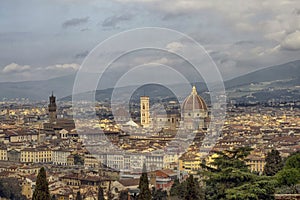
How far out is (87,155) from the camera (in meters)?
27.8

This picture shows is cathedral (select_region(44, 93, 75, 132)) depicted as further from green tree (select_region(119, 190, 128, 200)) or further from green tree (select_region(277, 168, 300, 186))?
green tree (select_region(277, 168, 300, 186))

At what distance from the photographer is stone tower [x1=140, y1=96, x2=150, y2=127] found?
30.3 meters

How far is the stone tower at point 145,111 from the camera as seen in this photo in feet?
99.3

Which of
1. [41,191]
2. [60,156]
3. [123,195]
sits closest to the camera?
[41,191]

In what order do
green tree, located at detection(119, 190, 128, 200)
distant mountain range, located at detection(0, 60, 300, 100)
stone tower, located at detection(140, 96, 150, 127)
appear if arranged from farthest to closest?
distant mountain range, located at detection(0, 60, 300, 100) → stone tower, located at detection(140, 96, 150, 127) → green tree, located at detection(119, 190, 128, 200)

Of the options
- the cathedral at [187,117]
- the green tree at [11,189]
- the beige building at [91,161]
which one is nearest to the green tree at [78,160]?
the beige building at [91,161]

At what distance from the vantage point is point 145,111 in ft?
104

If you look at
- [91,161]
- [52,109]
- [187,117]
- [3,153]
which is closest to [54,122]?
[52,109]

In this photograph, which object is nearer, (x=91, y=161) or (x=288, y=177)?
(x=288, y=177)

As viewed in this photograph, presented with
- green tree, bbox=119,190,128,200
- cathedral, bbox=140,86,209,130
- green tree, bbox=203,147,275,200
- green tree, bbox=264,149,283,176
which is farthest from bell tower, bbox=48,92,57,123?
green tree, bbox=203,147,275,200

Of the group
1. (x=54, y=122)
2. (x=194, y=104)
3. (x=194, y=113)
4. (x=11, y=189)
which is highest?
(x=194, y=104)

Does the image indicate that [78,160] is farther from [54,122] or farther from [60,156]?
[54,122]

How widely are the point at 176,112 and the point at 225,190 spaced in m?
22.1

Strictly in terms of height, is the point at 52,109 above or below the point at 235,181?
above
